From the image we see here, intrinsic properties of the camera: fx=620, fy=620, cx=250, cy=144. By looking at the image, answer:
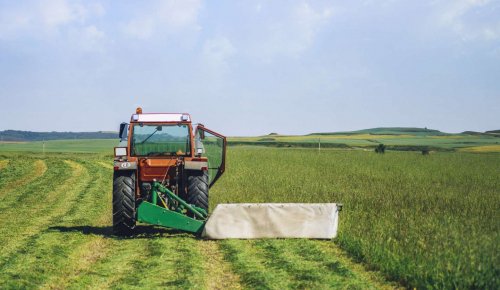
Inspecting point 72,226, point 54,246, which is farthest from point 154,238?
point 72,226

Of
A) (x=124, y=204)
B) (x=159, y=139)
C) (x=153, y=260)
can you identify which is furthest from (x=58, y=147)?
(x=153, y=260)

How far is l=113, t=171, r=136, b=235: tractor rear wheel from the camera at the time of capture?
1055 cm

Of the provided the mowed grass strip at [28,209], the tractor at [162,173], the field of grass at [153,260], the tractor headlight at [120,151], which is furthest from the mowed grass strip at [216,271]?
the mowed grass strip at [28,209]

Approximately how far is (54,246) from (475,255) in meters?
6.15

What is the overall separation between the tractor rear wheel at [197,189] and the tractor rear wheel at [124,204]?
1.00 metres

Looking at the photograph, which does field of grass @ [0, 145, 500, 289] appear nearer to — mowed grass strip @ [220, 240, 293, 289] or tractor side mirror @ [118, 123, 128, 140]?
mowed grass strip @ [220, 240, 293, 289]

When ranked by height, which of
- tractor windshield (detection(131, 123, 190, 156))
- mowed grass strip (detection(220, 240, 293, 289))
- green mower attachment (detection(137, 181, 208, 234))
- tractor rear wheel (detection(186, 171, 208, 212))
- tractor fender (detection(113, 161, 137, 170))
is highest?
tractor windshield (detection(131, 123, 190, 156))

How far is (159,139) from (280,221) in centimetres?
307

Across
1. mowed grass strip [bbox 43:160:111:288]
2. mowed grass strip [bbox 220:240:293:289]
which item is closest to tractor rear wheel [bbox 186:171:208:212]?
mowed grass strip [bbox 220:240:293:289]

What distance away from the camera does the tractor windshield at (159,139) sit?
11.7 metres

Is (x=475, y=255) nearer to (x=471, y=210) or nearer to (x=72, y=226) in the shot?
(x=471, y=210)

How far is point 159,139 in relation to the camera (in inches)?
464

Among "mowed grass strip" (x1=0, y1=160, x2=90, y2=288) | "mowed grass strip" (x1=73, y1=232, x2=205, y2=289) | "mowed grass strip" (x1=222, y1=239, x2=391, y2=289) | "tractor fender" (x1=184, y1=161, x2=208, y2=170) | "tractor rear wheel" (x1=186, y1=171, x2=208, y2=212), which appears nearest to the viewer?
"mowed grass strip" (x1=222, y1=239, x2=391, y2=289)

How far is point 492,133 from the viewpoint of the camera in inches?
3866
